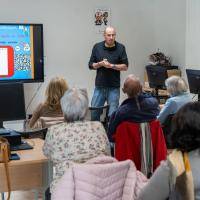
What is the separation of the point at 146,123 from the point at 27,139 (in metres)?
0.96

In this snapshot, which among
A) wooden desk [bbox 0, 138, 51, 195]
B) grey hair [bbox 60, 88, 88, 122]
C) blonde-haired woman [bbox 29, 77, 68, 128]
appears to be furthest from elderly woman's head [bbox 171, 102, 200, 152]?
blonde-haired woman [bbox 29, 77, 68, 128]

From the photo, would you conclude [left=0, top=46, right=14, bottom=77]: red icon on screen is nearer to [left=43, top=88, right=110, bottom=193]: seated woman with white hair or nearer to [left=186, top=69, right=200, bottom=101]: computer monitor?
[left=186, top=69, right=200, bottom=101]: computer monitor

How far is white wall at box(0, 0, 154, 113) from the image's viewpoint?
6.65 metres

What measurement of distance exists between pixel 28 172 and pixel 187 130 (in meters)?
1.29

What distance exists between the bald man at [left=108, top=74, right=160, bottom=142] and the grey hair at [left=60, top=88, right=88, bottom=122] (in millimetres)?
898

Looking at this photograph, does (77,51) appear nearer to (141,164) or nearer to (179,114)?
(141,164)

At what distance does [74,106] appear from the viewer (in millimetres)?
2521

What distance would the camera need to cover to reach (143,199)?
1833 millimetres

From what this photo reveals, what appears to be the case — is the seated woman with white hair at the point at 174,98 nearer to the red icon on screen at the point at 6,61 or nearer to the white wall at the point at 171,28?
the white wall at the point at 171,28

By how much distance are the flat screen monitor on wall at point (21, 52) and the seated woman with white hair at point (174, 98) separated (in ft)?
8.73

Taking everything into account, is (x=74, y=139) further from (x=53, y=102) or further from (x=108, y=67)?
Answer: (x=108, y=67)

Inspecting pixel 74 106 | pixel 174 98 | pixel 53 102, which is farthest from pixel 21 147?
pixel 174 98

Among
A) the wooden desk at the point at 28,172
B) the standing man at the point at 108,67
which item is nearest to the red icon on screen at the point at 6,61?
the standing man at the point at 108,67

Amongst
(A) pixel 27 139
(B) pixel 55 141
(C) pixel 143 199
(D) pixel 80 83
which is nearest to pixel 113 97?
(D) pixel 80 83
